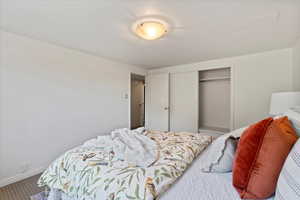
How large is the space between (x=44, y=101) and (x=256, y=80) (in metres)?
3.98

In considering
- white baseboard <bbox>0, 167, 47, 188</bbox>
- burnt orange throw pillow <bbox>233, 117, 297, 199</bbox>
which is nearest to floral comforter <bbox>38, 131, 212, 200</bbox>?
burnt orange throw pillow <bbox>233, 117, 297, 199</bbox>

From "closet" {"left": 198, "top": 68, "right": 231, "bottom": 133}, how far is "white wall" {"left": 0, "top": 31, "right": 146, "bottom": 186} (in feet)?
8.40

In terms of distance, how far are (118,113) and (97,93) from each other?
0.78 m

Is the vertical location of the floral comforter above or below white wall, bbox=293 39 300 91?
below

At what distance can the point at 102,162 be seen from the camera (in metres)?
1.27

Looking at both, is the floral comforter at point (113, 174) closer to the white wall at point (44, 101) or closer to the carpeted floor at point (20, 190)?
Result: the carpeted floor at point (20, 190)

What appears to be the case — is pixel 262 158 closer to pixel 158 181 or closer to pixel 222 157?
pixel 222 157

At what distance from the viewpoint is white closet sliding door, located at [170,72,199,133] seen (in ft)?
12.3

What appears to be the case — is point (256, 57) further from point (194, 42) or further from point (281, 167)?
point (281, 167)

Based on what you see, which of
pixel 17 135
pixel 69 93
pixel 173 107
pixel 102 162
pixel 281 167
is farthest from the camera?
pixel 173 107

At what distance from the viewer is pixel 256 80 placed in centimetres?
296

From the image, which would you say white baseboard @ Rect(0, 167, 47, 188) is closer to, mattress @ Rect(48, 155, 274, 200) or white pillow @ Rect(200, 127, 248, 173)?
mattress @ Rect(48, 155, 274, 200)

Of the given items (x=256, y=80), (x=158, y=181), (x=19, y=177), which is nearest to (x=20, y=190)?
(x=19, y=177)

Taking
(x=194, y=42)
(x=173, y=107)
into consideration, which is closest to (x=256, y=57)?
(x=194, y=42)
